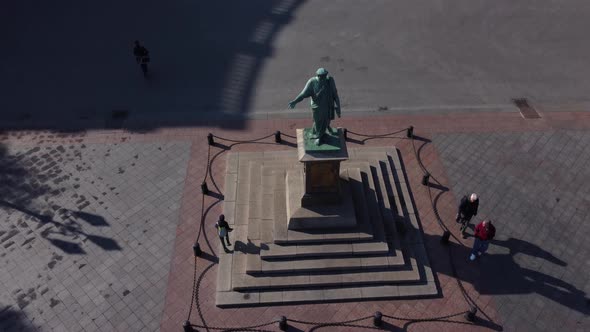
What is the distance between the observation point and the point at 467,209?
1391 cm

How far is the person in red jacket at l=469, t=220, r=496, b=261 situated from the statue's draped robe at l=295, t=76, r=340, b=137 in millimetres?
5576

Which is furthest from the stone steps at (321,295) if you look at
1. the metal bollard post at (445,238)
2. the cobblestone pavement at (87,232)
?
the cobblestone pavement at (87,232)

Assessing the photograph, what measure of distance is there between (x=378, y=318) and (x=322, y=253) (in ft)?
8.29

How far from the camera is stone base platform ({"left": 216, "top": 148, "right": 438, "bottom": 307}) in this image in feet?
43.2

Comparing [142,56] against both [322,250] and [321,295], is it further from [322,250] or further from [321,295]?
[321,295]

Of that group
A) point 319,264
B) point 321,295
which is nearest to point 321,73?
point 319,264

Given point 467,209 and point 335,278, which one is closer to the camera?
point 335,278

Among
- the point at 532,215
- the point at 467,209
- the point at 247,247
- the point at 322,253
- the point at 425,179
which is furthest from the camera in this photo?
the point at 425,179

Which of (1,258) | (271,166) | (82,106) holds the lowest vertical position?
(1,258)

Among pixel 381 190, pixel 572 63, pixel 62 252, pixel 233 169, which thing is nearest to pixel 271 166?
pixel 233 169

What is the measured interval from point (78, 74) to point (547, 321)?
22.0 metres

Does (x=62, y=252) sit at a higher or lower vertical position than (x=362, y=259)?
lower

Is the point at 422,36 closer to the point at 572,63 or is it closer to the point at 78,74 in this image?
the point at 572,63

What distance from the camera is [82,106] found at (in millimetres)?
19688
